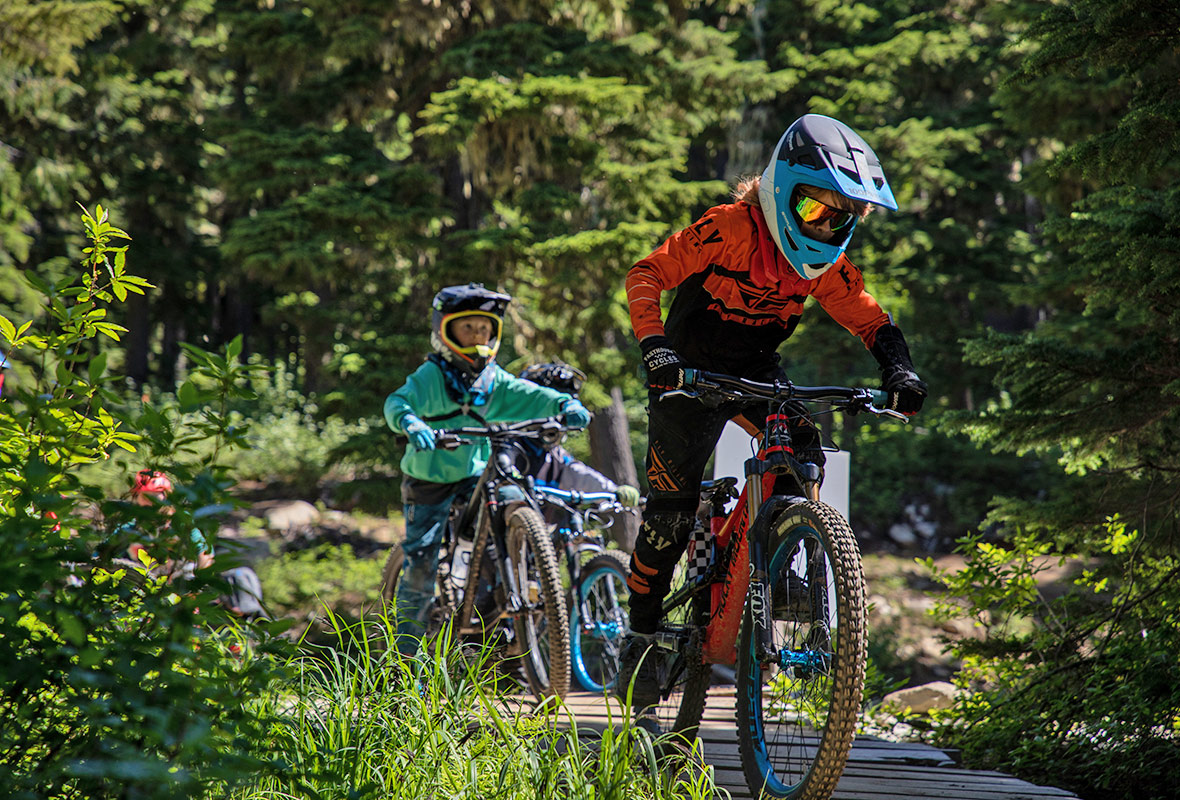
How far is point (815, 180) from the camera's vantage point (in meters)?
3.51

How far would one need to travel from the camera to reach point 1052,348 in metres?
5.02

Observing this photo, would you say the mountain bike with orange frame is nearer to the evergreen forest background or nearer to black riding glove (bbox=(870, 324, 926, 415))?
black riding glove (bbox=(870, 324, 926, 415))

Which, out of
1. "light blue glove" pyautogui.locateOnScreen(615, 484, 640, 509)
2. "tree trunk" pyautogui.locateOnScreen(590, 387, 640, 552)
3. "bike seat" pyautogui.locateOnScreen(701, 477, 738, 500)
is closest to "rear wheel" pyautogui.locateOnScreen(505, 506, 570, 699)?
A: "light blue glove" pyautogui.locateOnScreen(615, 484, 640, 509)

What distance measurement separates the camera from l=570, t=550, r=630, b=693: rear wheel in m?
6.02

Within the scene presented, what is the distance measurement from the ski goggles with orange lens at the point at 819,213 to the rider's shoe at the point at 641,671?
5.84 feet

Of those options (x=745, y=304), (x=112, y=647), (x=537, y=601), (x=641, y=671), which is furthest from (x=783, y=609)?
(x=537, y=601)

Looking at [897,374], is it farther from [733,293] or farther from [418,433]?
[418,433]

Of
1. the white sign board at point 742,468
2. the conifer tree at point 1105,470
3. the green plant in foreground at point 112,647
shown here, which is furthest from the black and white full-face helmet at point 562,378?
the green plant in foreground at point 112,647

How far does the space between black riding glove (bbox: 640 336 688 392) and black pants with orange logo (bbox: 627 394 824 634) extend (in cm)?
36

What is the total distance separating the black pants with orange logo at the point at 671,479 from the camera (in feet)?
12.7

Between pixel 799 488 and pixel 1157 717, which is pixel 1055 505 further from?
pixel 799 488

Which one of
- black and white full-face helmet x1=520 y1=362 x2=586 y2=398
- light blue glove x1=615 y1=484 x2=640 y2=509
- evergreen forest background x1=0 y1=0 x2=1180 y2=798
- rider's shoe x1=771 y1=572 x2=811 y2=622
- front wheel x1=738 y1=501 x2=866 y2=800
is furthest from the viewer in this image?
black and white full-face helmet x1=520 y1=362 x2=586 y2=398

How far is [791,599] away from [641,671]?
958mm

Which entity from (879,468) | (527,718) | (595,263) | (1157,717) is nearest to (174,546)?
(527,718)
